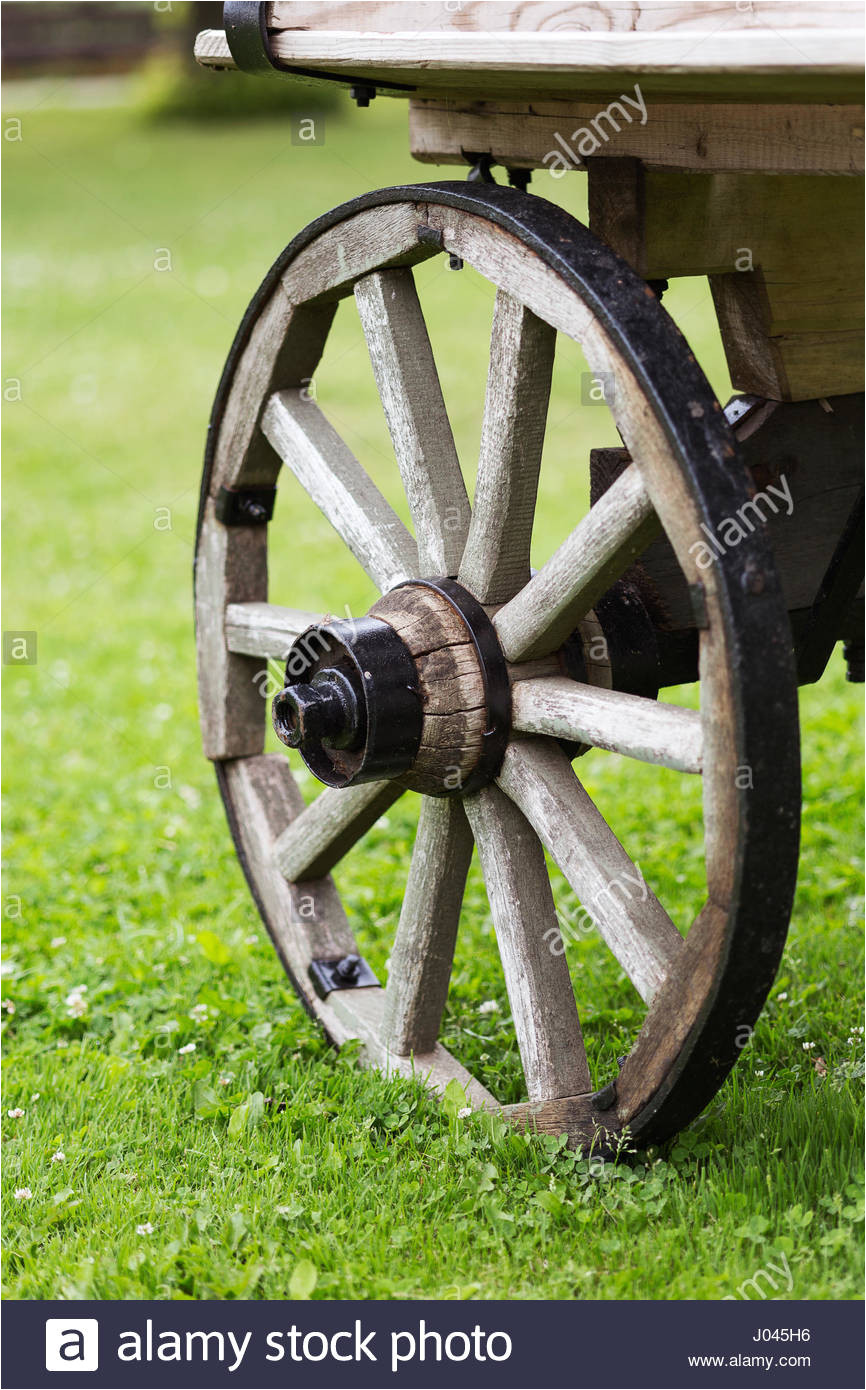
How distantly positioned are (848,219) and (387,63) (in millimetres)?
862

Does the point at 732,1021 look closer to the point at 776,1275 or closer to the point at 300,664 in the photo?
the point at 776,1275

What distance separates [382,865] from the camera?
161 inches

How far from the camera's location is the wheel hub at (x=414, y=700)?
7.84 feet

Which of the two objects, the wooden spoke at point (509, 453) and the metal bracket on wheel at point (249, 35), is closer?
the wooden spoke at point (509, 453)

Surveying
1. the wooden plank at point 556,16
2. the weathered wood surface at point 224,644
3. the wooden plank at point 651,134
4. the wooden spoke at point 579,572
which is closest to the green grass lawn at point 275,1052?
the weathered wood surface at point 224,644

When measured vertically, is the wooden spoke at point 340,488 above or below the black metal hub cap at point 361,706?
above

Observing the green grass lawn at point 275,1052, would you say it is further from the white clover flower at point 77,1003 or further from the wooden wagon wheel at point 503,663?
the wooden wagon wheel at point 503,663

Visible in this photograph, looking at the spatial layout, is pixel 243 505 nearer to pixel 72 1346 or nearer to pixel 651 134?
pixel 651 134

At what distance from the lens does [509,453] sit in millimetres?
2387

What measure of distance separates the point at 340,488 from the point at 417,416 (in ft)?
0.84

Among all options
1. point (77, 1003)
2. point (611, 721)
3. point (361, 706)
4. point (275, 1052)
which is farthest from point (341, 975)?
point (611, 721)

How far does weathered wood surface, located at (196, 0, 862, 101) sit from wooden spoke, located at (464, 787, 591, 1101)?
1112mm

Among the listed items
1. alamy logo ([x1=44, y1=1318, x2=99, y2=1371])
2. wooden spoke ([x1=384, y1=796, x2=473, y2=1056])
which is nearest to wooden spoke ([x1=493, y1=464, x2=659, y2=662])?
wooden spoke ([x1=384, y1=796, x2=473, y2=1056])

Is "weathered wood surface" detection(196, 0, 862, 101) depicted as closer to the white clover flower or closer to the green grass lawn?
the green grass lawn
